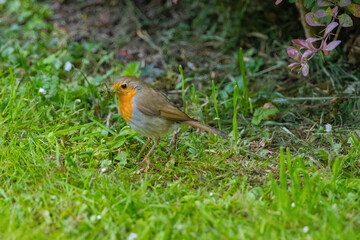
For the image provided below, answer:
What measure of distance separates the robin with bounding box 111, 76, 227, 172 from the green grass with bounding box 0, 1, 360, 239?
0.64 ft

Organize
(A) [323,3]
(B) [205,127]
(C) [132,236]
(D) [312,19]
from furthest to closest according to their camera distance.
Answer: (B) [205,127], (D) [312,19], (A) [323,3], (C) [132,236]

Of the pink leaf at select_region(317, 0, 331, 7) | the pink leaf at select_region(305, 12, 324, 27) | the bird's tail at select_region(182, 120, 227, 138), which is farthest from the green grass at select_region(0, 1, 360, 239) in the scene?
the pink leaf at select_region(317, 0, 331, 7)

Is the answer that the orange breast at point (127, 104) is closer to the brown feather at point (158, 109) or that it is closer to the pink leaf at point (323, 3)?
the brown feather at point (158, 109)

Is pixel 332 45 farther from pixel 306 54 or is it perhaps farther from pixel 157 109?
pixel 157 109

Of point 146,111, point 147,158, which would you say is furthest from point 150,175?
point 146,111

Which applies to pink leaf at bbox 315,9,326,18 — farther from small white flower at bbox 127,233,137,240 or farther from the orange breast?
small white flower at bbox 127,233,137,240

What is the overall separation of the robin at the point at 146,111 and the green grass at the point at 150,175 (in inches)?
7.7

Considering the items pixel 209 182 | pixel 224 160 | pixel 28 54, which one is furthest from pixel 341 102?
pixel 28 54

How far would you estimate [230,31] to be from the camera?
5.62 m

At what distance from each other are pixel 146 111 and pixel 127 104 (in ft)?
0.49

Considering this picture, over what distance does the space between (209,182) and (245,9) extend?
2437 millimetres

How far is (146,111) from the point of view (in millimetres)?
3707

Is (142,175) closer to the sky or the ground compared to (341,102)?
closer to the sky

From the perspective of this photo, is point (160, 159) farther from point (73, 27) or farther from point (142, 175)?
point (73, 27)
